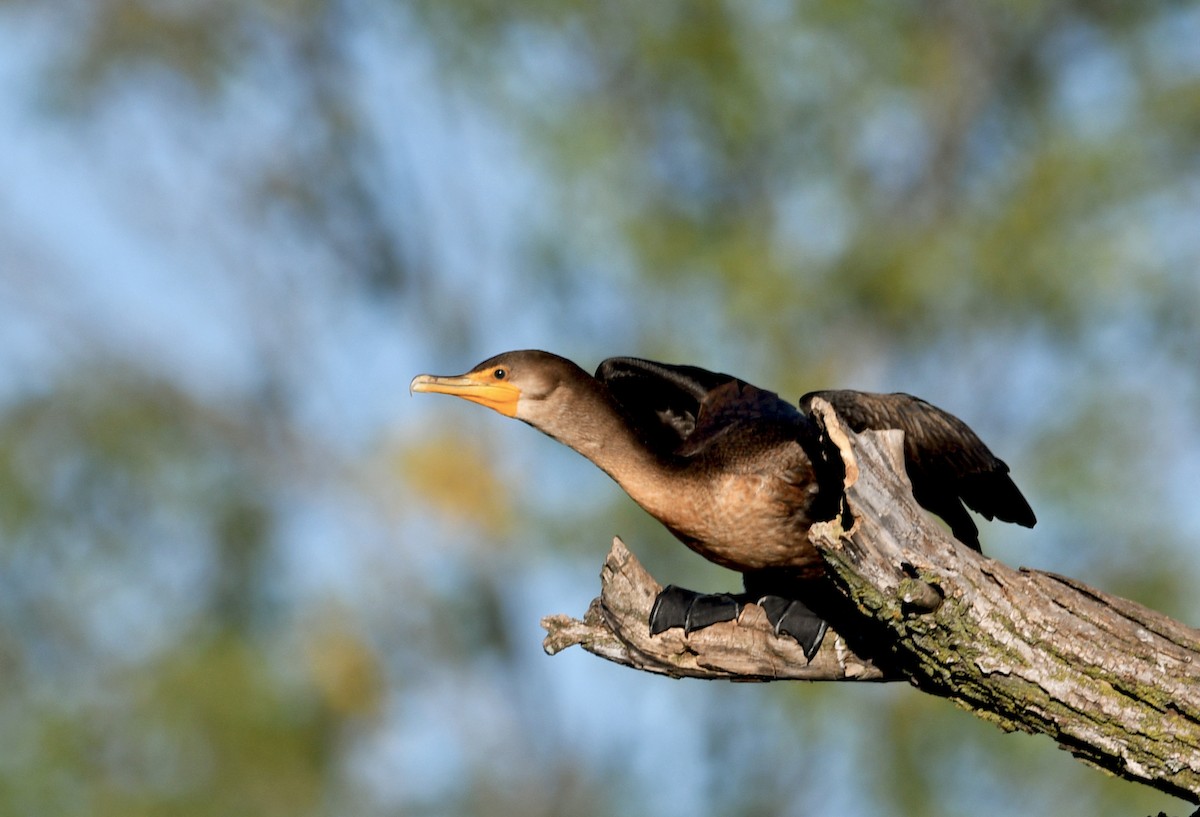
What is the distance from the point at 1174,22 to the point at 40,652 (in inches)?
594

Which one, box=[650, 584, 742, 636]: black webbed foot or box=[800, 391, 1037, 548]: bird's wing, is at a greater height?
box=[800, 391, 1037, 548]: bird's wing

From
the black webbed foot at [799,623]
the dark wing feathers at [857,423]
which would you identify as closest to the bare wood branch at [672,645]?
the black webbed foot at [799,623]

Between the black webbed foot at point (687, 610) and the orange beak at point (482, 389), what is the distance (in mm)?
797

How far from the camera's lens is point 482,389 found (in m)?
5.38

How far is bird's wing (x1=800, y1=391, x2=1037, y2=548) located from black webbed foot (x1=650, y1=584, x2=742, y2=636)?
692 mm

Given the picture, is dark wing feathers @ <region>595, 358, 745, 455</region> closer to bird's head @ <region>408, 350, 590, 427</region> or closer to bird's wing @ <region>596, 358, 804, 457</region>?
bird's wing @ <region>596, 358, 804, 457</region>

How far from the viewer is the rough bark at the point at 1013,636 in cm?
387

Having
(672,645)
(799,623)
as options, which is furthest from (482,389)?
(799,623)

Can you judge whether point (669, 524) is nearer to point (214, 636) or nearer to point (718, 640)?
point (718, 640)

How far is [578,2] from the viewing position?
1628cm

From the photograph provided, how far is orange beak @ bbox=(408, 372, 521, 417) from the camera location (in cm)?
536

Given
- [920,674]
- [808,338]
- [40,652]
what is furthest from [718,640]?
[40,652]

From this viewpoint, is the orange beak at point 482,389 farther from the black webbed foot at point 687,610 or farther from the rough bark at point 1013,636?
the rough bark at point 1013,636

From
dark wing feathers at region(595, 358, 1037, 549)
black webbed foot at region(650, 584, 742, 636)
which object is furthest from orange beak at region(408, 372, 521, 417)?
black webbed foot at region(650, 584, 742, 636)
